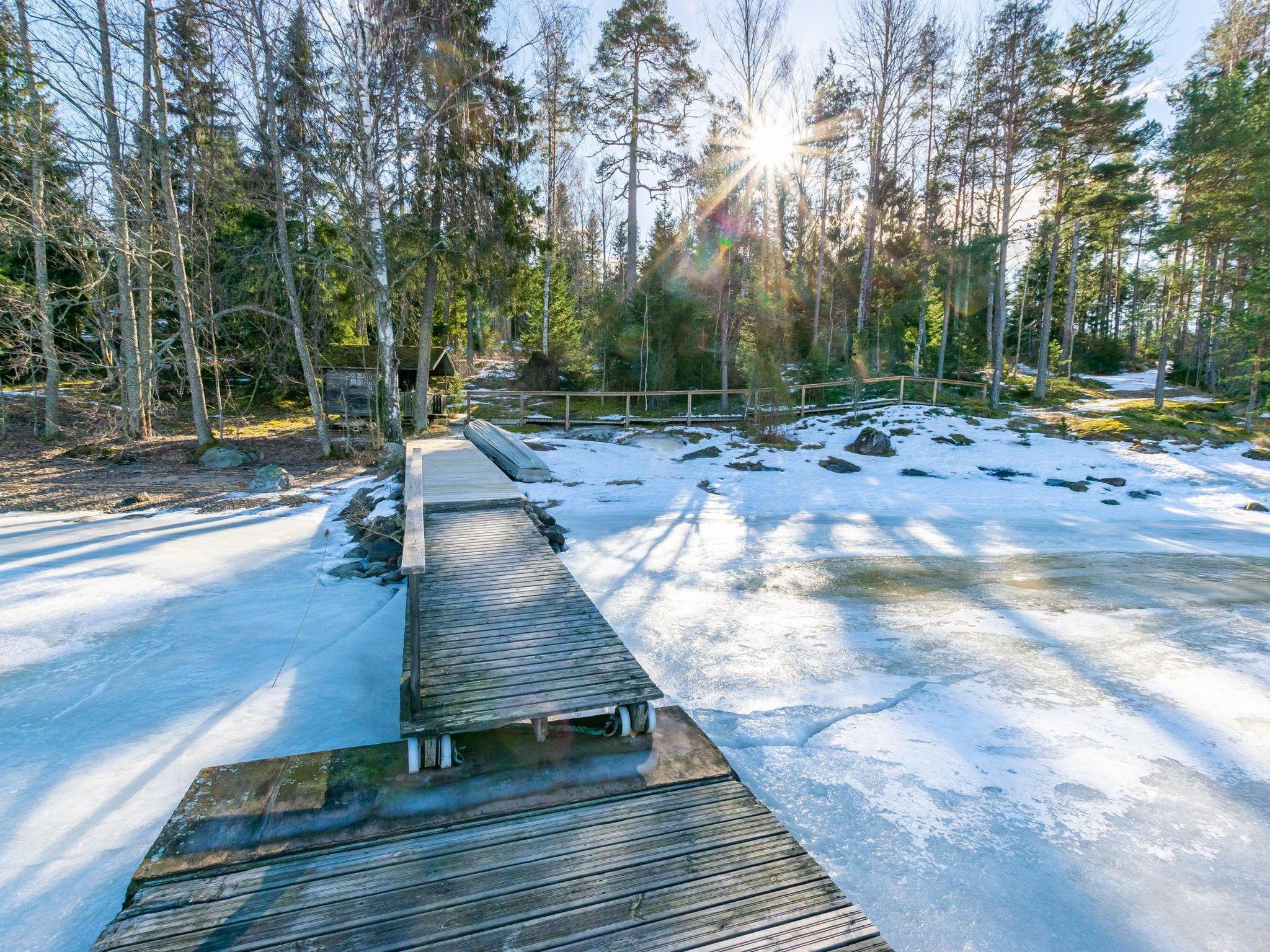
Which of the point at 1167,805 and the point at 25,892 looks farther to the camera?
the point at 1167,805

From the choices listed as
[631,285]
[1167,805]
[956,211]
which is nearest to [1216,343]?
[956,211]

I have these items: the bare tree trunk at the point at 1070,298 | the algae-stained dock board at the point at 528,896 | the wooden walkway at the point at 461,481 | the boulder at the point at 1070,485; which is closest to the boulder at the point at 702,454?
the wooden walkway at the point at 461,481

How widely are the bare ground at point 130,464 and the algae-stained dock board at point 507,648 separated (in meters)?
6.01

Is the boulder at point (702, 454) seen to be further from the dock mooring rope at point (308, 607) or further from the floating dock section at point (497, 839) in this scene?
the floating dock section at point (497, 839)

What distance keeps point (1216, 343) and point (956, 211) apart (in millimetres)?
13115

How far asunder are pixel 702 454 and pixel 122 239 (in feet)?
41.7

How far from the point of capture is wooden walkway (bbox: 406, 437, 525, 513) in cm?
745

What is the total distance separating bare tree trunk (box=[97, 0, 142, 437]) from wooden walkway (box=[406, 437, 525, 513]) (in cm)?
622

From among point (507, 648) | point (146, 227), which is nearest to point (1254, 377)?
point (507, 648)

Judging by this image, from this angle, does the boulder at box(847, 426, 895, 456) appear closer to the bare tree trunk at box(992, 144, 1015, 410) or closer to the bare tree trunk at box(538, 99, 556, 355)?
the bare tree trunk at box(992, 144, 1015, 410)

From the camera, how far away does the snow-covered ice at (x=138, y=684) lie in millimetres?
2791

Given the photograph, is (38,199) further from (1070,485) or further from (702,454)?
(1070,485)

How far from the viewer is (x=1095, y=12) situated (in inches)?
753

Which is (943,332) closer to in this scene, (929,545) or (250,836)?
(929,545)
